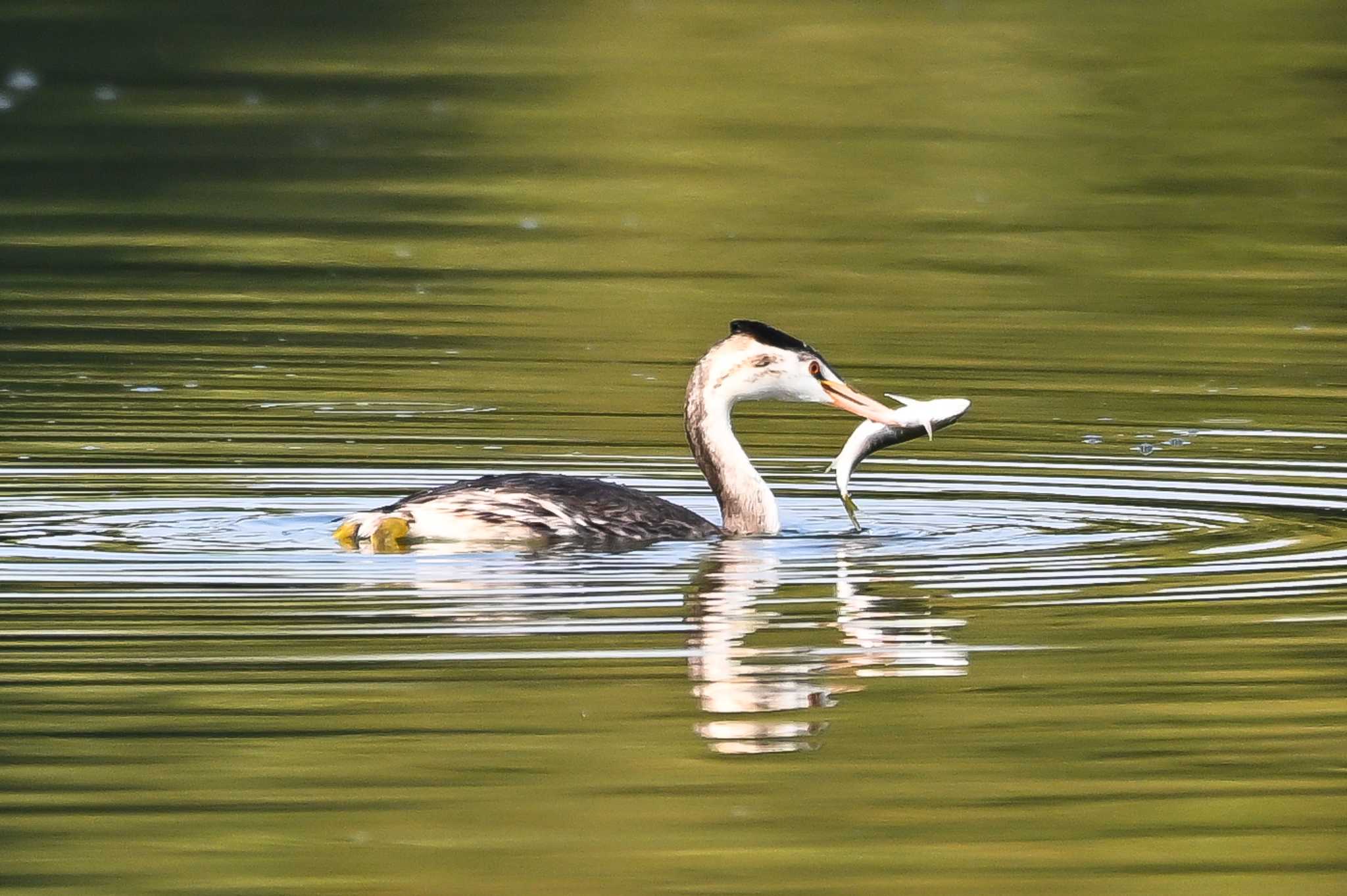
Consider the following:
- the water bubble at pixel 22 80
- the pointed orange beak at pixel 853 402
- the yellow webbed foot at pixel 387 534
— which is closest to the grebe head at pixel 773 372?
the pointed orange beak at pixel 853 402

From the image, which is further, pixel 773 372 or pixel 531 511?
pixel 773 372

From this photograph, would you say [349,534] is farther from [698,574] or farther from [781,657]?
[781,657]

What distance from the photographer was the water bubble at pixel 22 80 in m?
30.4

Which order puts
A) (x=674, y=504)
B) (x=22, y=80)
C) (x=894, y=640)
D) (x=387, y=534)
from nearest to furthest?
(x=894, y=640)
(x=387, y=534)
(x=674, y=504)
(x=22, y=80)

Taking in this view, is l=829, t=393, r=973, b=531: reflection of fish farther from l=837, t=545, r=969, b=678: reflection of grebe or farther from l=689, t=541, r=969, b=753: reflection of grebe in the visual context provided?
l=837, t=545, r=969, b=678: reflection of grebe

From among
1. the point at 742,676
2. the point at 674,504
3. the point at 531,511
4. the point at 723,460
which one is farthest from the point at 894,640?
the point at 674,504

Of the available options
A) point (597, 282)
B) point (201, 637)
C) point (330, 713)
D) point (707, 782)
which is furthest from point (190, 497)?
point (597, 282)

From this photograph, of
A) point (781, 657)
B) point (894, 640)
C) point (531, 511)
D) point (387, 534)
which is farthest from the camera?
point (531, 511)

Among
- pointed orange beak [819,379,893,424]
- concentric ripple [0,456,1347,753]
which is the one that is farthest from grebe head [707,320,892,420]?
concentric ripple [0,456,1347,753]

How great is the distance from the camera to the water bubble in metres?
30.4

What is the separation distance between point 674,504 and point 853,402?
2.61 feet

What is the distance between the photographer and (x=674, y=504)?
12.4 meters

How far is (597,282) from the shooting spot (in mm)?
19062

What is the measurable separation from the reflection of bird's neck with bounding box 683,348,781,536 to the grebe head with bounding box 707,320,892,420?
0.10ft
